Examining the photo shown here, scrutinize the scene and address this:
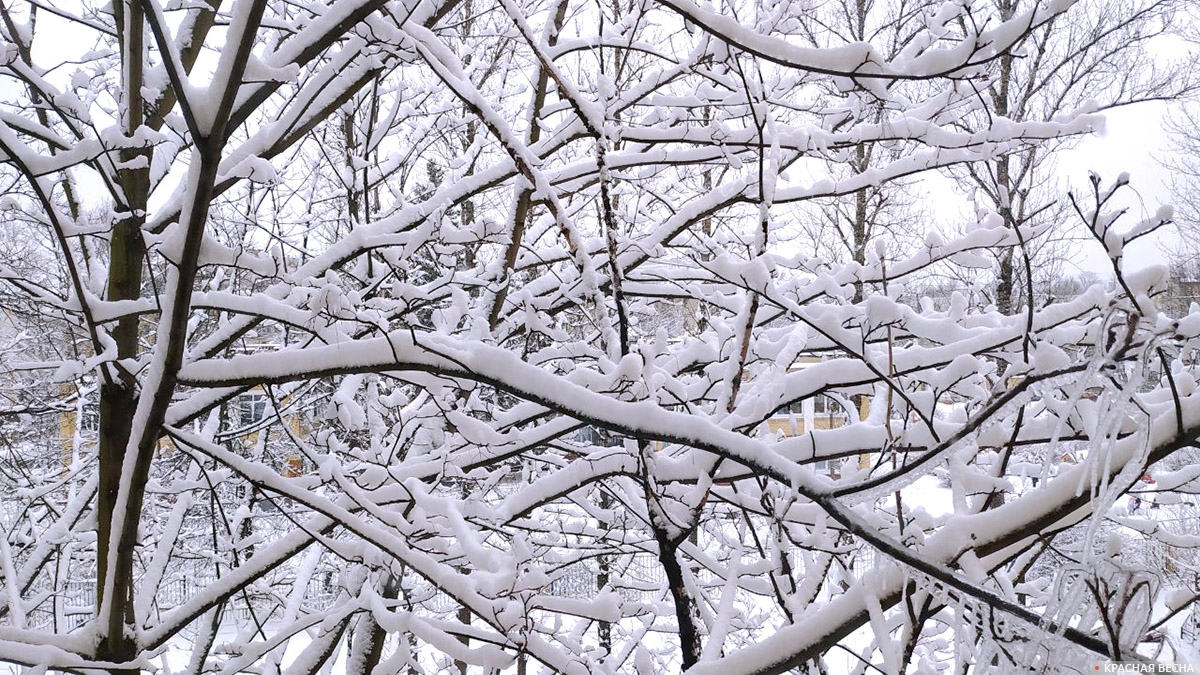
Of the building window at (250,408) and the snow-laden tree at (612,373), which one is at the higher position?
the building window at (250,408)

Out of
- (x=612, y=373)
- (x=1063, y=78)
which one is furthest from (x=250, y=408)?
(x=1063, y=78)

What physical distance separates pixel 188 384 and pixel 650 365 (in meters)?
1.01

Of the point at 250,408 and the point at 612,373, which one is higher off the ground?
the point at 250,408

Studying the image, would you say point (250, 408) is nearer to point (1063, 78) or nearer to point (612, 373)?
point (612, 373)

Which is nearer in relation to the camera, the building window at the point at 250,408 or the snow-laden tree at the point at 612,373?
the snow-laden tree at the point at 612,373

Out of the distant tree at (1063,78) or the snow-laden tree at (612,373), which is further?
the distant tree at (1063,78)

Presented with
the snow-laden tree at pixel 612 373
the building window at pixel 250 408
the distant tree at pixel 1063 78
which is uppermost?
the distant tree at pixel 1063 78

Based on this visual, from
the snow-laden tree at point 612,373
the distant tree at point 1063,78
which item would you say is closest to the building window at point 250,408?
the snow-laden tree at point 612,373

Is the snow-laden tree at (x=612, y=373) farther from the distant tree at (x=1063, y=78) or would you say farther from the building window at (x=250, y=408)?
the distant tree at (x=1063, y=78)

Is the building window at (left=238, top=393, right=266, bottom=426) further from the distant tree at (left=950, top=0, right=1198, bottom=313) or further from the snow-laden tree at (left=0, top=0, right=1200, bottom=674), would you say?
the distant tree at (left=950, top=0, right=1198, bottom=313)

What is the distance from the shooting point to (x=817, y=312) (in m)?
2.03

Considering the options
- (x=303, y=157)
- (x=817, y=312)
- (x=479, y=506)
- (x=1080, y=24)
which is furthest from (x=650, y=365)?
(x=1080, y=24)

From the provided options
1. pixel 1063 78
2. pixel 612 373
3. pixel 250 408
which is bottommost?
pixel 612 373

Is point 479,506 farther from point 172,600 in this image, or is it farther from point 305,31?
point 172,600
